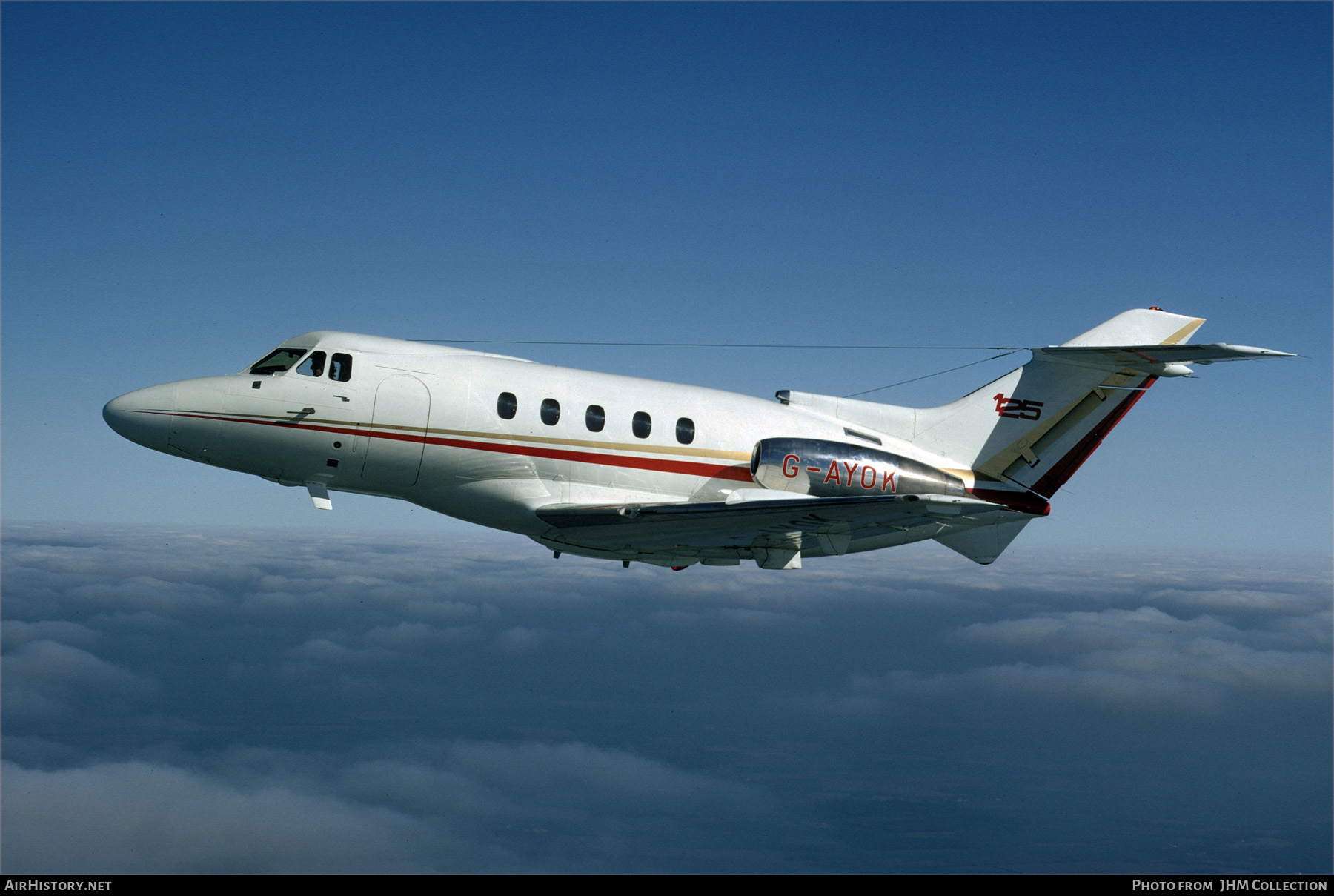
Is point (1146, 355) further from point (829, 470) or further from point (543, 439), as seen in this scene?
point (543, 439)

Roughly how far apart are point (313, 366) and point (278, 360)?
819 millimetres

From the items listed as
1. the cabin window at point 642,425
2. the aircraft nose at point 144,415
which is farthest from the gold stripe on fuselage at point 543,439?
the aircraft nose at point 144,415

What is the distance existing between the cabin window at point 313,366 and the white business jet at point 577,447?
21 millimetres

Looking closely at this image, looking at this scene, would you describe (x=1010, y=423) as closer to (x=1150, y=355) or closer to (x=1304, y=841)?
(x=1150, y=355)

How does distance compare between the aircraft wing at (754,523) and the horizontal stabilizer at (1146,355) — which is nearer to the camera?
the aircraft wing at (754,523)

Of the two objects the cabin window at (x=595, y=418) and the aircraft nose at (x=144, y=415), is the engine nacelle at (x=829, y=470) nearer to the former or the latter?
the cabin window at (x=595, y=418)

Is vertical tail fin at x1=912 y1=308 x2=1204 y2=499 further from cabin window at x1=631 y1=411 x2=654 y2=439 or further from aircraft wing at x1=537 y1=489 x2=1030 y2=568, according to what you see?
cabin window at x1=631 y1=411 x2=654 y2=439

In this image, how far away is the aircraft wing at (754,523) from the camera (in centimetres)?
1404

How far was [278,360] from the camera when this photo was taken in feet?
52.2

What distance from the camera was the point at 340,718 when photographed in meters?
190

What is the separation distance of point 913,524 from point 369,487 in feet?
37.8

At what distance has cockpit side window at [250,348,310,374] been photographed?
15789mm

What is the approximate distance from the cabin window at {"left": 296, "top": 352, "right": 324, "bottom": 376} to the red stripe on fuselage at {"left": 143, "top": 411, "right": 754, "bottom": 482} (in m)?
1.03
